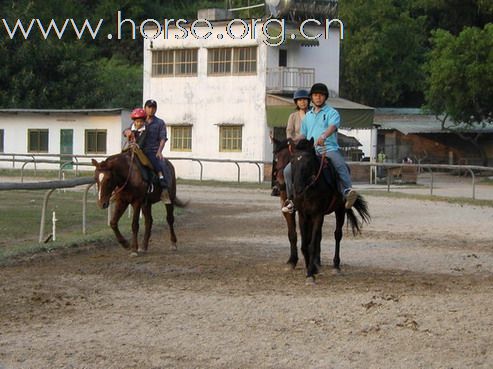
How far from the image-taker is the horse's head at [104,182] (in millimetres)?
14344

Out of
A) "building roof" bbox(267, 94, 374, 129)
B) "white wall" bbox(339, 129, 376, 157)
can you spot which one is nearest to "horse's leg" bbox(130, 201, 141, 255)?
"building roof" bbox(267, 94, 374, 129)

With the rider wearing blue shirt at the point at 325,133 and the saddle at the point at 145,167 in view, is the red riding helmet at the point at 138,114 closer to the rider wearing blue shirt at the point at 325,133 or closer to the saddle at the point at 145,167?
the saddle at the point at 145,167

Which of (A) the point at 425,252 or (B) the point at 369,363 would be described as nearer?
(B) the point at 369,363

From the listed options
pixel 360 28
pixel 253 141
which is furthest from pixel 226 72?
pixel 360 28

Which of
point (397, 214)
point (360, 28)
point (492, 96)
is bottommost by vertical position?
point (397, 214)

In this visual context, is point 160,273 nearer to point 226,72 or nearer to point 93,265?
point 93,265

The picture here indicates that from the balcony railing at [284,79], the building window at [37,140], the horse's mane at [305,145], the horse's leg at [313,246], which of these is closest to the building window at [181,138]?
the balcony railing at [284,79]

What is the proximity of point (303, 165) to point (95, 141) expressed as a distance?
1470 inches

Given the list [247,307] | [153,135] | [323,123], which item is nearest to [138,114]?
[153,135]

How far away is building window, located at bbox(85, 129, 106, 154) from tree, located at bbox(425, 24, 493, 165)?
56.9 ft

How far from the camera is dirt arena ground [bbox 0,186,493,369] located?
8055mm

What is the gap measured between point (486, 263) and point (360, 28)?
53.5 m

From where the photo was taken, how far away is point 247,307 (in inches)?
404

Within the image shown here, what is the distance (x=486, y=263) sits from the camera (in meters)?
14.4
